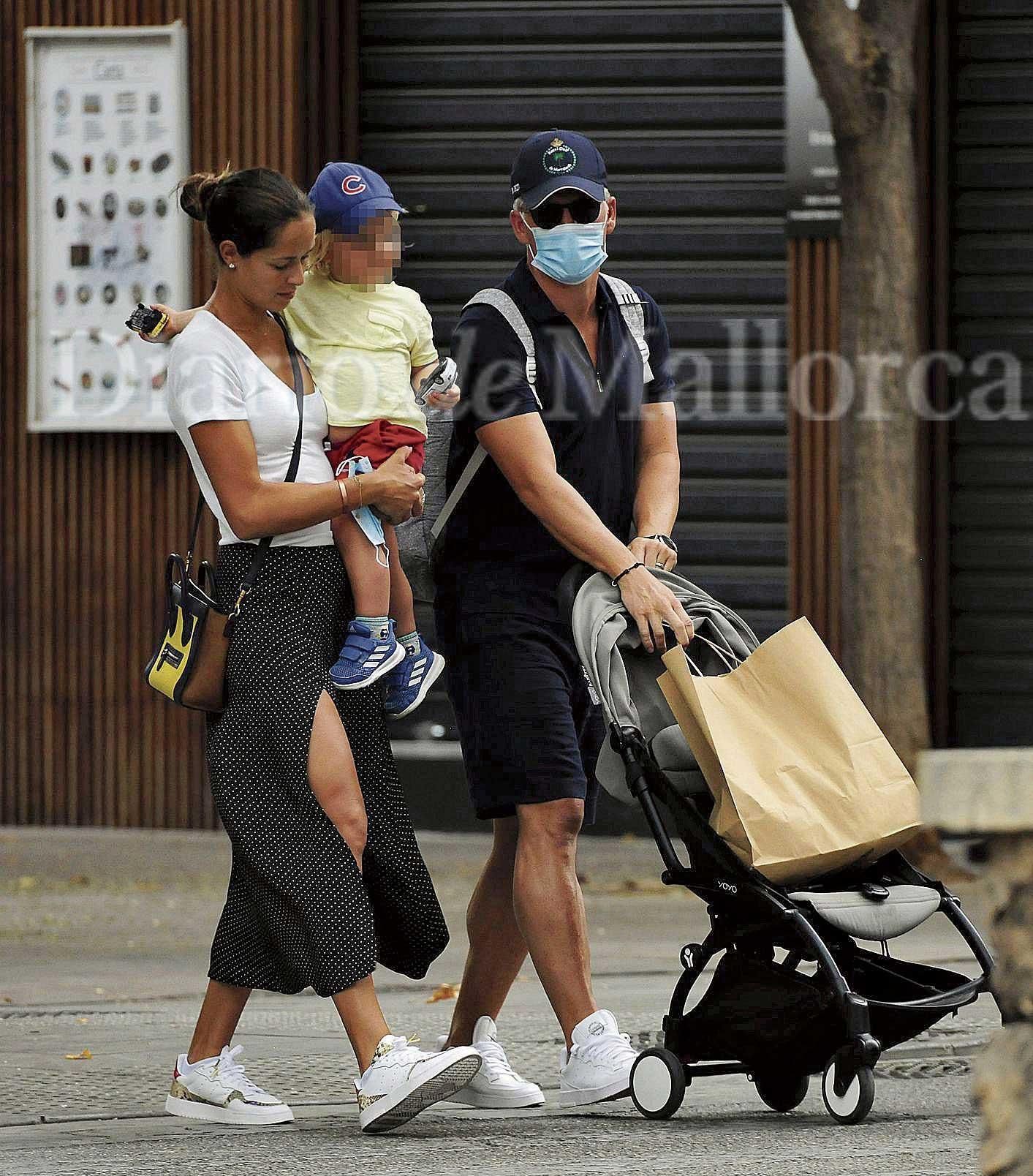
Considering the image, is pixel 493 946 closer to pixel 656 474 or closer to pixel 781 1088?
pixel 781 1088

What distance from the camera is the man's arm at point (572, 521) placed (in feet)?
15.5

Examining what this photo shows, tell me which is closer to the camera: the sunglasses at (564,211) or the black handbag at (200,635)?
the black handbag at (200,635)

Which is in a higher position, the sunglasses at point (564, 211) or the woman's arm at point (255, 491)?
the sunglasses at point (564, 211)

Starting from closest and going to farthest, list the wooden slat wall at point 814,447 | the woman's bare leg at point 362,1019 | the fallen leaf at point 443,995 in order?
the woman's bare leg at point 362,1019
the fallen leaf at point 443,995
the wooden slat wall at point 814,447

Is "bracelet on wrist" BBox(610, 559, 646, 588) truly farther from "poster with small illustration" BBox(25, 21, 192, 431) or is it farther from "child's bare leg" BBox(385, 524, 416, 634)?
"poster with small illustration" BBox(25, 21, 192, 431)

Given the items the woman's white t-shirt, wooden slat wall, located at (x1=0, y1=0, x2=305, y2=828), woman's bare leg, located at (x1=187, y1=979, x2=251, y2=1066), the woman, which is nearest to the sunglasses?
the woman

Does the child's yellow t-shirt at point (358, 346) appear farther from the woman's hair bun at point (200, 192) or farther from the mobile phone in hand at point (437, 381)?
the woman's hair bun at point (200, 192)

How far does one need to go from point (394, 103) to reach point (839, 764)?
6.62 m

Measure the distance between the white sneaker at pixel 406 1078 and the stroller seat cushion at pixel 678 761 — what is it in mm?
770

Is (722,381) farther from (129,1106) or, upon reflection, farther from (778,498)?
(129,1106)

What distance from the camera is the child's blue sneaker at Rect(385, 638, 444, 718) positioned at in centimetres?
491

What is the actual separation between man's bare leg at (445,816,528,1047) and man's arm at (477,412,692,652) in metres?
0.66

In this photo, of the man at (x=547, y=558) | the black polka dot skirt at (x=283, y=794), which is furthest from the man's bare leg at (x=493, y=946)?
the black polka dot skirt at (x=283, y=794)

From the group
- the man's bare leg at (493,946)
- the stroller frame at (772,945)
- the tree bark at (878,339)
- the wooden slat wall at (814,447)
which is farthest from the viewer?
the wooden slat wall at (814,447)
